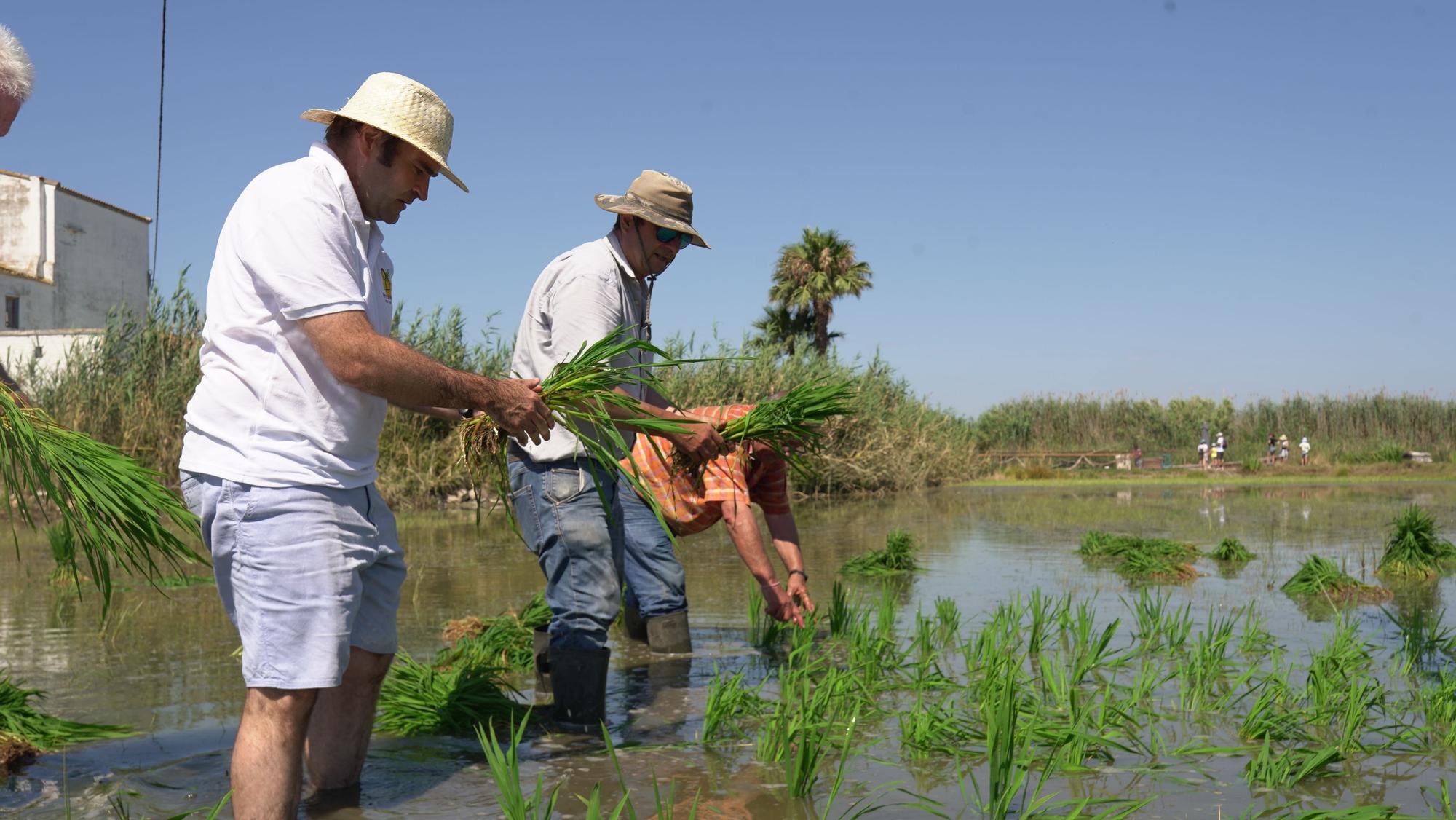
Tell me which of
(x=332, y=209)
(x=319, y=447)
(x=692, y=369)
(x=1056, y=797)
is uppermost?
(x=692, y=369)

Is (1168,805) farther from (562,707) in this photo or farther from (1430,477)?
(1430,477)

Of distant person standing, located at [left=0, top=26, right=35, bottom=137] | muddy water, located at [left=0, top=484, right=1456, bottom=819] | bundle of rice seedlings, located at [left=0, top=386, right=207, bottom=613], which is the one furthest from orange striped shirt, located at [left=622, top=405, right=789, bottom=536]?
distant person standing, located at [left=0, top=26, right=35, bottom=137]

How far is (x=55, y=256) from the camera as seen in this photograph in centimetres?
3759

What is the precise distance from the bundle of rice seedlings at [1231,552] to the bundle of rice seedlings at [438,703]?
279 inches

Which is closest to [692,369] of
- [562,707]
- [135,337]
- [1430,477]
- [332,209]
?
[135,337]

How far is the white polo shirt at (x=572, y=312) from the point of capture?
4199 mm

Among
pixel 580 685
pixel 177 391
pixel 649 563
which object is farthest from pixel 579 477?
pixel 177 391

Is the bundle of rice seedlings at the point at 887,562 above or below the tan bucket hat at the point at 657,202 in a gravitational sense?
below

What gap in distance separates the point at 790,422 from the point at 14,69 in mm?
2928

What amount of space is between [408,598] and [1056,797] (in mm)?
4987

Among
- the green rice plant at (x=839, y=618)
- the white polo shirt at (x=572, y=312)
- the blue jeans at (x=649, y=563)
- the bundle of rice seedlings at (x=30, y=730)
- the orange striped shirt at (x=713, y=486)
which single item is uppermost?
the white polo shirt at (x=572, y=312)

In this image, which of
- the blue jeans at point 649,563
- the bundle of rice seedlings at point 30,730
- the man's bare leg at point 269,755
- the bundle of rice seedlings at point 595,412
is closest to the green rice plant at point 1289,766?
the bundle of rice seedlings at point 595,412

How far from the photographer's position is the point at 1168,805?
3154 mm

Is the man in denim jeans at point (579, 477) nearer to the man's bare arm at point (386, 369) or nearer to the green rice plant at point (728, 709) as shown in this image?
the green rice plant at point (728, 709)
